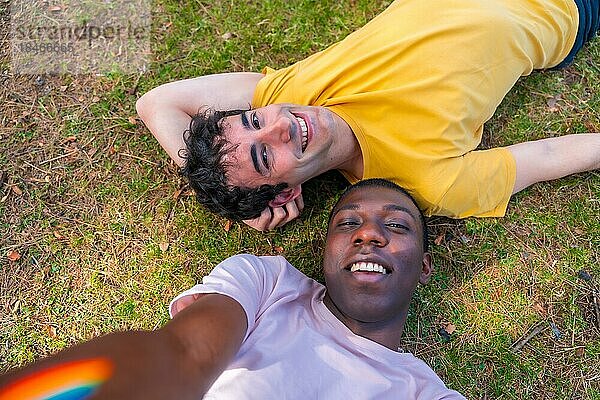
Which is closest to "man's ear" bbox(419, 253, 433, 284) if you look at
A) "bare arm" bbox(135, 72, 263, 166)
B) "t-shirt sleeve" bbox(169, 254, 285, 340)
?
"t-shirt sleeve" bbox(169, 254, 285, 340)

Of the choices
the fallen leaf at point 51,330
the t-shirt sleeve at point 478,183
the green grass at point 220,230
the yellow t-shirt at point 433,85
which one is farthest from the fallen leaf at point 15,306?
the t-shirt sleeve at point 478,183

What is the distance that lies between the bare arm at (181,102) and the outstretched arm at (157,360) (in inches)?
64.1

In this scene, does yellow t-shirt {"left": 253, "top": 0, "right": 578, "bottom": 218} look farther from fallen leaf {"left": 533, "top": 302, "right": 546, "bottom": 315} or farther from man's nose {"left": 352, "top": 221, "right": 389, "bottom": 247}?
A: fallen leaf {"left": 533, "top": 302, "right": 546, "bottom": 315}

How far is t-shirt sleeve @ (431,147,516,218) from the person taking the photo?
11.7 ft

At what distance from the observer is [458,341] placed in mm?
3996

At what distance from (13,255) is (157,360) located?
9.59ft

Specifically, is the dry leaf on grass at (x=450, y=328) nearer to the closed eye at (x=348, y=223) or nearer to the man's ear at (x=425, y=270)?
the man's ear at (x=425, y=270)

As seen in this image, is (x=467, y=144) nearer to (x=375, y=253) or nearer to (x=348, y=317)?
(x=375, y=253)

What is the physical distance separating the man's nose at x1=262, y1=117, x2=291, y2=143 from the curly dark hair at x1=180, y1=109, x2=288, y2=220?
248 millimetres

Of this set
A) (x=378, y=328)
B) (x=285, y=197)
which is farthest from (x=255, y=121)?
(x=378, y=328)

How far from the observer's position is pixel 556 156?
12.7 feet

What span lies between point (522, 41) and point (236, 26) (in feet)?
7.13

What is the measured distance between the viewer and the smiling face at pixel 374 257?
329 centimetres

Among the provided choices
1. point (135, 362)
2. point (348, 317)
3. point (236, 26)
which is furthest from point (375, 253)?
point (236, 26)
